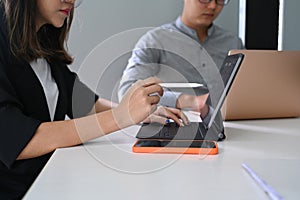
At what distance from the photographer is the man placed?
5.49 ft

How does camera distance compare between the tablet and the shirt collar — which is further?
the shirt collar

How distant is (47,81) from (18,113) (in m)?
0.25

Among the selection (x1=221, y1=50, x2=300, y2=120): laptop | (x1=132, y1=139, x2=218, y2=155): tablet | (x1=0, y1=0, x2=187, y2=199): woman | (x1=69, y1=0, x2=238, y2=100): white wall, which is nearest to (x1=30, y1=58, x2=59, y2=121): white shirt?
(x1=0, y1=0, x2=187, y2=199): woman

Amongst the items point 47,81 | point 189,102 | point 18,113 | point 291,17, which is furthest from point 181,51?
point 18,113

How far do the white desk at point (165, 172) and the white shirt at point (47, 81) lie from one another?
20 centimetres

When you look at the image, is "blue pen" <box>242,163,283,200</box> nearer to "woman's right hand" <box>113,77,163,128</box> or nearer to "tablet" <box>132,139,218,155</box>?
"tablet" <box>132,139,218,155</box>

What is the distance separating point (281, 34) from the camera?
83.4 inches

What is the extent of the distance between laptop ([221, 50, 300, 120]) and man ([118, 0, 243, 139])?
1.83ft

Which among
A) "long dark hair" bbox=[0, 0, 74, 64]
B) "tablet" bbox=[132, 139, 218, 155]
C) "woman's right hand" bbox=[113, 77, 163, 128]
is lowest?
"tablet" bbox=[132, 139, 218, 155]

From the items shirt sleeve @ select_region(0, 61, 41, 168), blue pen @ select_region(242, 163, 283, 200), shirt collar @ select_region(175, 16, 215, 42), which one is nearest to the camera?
blue pen @ select_region(242, 163, 283, 200)

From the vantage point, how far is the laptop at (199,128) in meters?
0.73

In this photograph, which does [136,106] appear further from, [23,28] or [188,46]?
[188,46]

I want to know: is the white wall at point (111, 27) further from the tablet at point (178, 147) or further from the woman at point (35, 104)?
the tablet at point (178, 147)

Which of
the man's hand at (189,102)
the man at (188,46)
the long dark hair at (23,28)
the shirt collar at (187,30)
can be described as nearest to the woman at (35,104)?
the long dark hair at (23,28)
